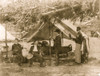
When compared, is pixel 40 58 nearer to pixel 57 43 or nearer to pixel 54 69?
pixel 54 69

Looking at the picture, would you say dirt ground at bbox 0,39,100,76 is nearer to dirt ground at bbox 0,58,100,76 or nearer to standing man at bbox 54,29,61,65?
dirt ground at bbox 0,58,100,76

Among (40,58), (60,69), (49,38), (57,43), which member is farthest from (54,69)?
(49,38)

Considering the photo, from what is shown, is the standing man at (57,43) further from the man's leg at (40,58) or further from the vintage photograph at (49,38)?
the man's leg at (40,58)

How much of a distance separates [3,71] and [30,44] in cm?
110

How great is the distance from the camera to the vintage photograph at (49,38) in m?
5.46

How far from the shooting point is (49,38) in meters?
5.49

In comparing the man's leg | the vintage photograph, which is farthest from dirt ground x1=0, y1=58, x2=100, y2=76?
the man's leg

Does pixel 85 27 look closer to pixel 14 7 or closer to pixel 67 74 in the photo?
pixel 67 74

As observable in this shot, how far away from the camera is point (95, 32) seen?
548cm

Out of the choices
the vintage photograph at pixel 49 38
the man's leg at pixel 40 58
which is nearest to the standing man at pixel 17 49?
the vintage photograph at pixel 49 38

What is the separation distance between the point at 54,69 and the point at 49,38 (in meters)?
0.90

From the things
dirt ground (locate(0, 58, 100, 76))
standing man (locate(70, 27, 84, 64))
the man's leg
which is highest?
standing man (locate(70, 27, 84, 64))

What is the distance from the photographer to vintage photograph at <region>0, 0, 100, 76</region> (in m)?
5.46

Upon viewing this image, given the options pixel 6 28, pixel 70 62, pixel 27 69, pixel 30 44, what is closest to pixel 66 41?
pixel 70 62
